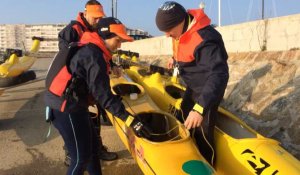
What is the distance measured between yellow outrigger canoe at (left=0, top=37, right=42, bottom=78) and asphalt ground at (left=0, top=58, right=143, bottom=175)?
1.47m

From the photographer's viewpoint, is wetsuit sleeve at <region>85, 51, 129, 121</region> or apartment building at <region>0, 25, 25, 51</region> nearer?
wetsuit sleeve at <region>85, 51, 129, 121</region>

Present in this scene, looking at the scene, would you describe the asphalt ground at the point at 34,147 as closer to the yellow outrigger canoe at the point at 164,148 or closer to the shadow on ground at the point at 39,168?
the shadow on ground at the point at 39,168

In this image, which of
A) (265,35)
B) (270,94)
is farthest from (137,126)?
(265,35)

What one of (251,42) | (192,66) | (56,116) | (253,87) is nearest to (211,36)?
(192,66)

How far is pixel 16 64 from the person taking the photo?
34.4ft

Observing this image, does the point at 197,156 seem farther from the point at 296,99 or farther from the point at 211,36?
the point at 296,99

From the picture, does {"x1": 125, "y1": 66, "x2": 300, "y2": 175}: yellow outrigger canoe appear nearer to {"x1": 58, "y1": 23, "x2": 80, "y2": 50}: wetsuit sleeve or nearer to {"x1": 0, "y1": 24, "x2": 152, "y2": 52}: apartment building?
{"x1": 58, "y1": 23, "x2": 80, "y2": 50}: wetsuit sleeve

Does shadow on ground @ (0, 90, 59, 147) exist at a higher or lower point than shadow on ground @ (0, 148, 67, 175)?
higher

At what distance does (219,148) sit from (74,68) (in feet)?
6.02

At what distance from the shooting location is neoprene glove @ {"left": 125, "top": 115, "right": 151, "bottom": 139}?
3332mm

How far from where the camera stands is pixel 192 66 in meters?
3.59

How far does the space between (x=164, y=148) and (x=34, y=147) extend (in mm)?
2904

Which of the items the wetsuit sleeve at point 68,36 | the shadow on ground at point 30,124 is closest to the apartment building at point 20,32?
the shadow on ground at point 30,124

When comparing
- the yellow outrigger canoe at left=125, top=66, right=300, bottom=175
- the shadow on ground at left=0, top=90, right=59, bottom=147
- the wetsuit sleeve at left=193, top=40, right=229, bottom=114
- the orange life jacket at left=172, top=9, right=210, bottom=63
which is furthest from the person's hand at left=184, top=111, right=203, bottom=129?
the shadow on ground at left=0, top=90, right=59, bottom=147
